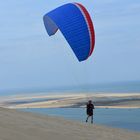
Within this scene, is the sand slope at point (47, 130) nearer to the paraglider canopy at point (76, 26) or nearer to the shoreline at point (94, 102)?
the paraglider canopy at point (76, 26)

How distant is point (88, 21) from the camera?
19.7 meters

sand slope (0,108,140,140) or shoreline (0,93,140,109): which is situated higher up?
shoreline (0,93,140,109)

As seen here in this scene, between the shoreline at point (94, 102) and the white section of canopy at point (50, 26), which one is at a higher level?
the shoreline at point (94, 102)

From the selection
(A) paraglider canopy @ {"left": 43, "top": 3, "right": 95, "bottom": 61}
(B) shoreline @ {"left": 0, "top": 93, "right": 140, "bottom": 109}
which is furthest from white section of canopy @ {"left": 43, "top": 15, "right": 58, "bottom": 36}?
(B) shoreline @ {"left": 0, "top": 93, "right": 140, "bottom": 109}

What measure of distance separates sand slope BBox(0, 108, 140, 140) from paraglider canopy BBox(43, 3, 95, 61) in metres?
2.84

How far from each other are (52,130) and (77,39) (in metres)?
4.79

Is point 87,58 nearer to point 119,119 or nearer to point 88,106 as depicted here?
point 88,106

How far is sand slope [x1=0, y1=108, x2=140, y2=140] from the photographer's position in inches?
557

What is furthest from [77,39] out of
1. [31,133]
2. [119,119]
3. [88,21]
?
[119,119]

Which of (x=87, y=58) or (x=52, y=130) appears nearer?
(x=52, y=130)

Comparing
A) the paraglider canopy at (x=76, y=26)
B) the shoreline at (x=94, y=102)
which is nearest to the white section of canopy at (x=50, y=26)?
the paraglider canopy at (x=76, y=26)

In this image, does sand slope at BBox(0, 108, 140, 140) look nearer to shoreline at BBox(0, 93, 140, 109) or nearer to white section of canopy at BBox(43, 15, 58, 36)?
white section of canopy at BBox(43, 15, 58, 36)

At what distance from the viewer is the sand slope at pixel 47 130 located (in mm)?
14156

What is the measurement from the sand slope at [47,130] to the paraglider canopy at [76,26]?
2.84 m
